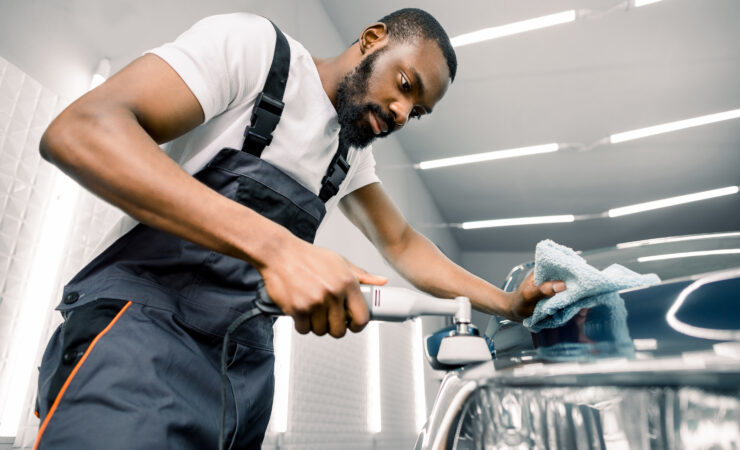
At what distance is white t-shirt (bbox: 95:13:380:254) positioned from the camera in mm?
802

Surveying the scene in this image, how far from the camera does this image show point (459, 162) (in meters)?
4.40

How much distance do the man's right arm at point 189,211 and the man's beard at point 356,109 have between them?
0.57 metres

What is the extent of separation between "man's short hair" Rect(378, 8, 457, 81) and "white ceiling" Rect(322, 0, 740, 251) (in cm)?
180

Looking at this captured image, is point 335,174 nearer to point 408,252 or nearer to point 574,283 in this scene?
point 408,252

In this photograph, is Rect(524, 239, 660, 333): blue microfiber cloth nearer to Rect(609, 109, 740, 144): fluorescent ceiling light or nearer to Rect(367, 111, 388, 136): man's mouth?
Rect(367, 111, 388, 136): man's mouth

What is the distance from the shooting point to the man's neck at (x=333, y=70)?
45.5 inches

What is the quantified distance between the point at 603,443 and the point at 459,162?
158 inches

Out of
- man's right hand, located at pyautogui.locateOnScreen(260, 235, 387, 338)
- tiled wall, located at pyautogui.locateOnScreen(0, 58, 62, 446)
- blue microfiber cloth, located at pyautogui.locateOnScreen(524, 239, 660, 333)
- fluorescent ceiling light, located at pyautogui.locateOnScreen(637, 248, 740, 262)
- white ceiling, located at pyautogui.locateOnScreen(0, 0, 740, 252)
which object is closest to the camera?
man's right hand, located at pyautogui.locateOnScreen(260, 235, 387, 338)

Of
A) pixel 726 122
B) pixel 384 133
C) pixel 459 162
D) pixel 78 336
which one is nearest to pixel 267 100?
pixel 384 133

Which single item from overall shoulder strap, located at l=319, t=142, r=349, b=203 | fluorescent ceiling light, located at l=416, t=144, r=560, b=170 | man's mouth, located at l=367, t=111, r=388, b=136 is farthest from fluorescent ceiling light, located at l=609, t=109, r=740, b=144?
overall shoulder strap, located at l=319, t=142, r=349, b=203

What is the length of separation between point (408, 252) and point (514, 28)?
2.30m

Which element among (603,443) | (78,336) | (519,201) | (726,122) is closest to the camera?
(603,443)

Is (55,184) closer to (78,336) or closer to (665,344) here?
(78,336)

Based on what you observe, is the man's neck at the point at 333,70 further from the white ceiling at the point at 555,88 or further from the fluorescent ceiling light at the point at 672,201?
the fluorescent ceiling light at the point at 672,201
